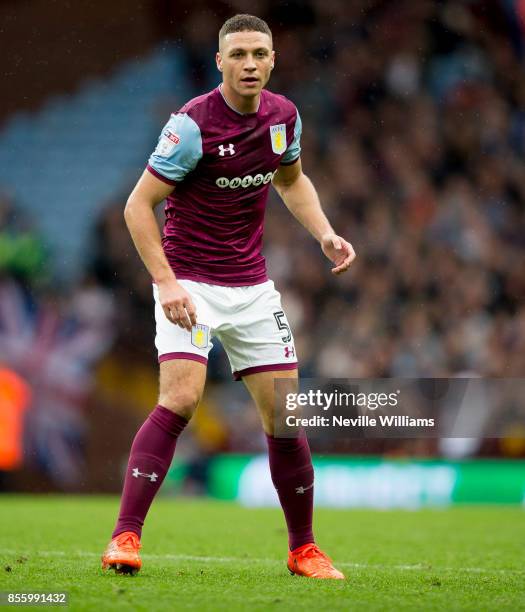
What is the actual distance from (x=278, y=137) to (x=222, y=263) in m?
0.57

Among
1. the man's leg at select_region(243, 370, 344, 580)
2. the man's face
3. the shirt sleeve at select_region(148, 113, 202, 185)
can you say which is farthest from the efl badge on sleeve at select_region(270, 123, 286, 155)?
the man's leg at select_region(243, 370, 344, 580)

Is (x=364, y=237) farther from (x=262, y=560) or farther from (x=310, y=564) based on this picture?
(x=310, y=564)

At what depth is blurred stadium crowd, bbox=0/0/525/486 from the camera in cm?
1234

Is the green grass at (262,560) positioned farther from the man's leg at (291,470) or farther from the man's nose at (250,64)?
the man's nose at (250,64)

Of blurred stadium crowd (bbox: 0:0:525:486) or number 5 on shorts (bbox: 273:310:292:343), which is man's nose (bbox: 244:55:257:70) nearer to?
number 5 on shorts (bbox: 273:310:292:343)

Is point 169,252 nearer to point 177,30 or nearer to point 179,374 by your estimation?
point 179,374

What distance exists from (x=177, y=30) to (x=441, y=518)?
7494 millimetres

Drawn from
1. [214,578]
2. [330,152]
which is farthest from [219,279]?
[330,152]

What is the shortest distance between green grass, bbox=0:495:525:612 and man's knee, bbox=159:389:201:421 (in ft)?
2.05

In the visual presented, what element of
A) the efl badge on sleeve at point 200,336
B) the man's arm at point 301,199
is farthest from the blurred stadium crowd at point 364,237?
the efl badge on sleeve at point 200,336

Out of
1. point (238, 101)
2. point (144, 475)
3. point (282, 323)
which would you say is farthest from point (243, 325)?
point (238, 101)

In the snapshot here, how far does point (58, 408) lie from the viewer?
12.1 m

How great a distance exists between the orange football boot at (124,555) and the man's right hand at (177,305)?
0.80 meters

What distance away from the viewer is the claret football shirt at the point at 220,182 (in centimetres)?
445
